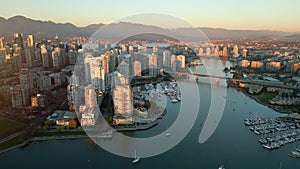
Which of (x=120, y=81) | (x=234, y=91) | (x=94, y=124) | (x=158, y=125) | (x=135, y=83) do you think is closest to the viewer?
(x=94, y=124)

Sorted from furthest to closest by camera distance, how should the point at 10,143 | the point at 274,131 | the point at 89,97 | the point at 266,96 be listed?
1. the point at 266,96
2. the point at 89,97
3. the point at 274,131
4. the point at 10,143

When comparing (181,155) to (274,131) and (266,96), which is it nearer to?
(274,131)

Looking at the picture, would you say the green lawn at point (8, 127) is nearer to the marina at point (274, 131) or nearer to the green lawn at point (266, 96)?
the marina at point (274, 131)

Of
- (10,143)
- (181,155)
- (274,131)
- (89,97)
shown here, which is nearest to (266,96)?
(274,131)

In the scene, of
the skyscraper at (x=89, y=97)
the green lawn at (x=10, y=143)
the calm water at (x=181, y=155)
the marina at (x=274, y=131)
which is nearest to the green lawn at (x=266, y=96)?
the marina at (x=274, y=131)

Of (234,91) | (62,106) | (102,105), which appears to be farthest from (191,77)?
(62,106)

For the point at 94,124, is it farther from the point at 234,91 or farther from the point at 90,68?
the point at 234,91

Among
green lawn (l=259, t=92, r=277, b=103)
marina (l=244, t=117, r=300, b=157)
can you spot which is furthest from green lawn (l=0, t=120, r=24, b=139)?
green lawn (l=259, t=92, r=277, b=103)
